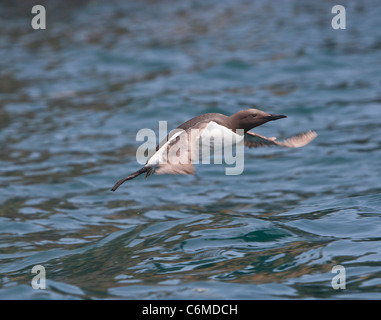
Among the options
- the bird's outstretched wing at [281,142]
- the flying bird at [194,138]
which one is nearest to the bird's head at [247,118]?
the flying bird at [194,138]

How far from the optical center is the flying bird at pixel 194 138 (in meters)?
5.05

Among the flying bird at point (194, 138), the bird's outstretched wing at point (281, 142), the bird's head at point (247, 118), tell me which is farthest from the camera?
the bird's head at point (247, 118)

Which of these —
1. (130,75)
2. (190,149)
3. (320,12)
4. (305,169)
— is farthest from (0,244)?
(320,12)

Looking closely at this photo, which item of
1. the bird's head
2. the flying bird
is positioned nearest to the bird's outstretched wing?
the flying bird

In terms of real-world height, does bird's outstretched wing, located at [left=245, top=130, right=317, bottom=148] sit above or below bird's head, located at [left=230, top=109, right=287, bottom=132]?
below

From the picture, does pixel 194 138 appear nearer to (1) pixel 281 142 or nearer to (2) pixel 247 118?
(2) pixel 247 118

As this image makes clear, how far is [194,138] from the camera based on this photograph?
5.41 m

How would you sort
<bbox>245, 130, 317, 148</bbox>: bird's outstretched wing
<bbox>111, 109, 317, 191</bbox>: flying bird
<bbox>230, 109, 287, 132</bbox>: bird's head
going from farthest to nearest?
<bbox>230, 109, 287, 132</bbox>: bird's head < <bbox>245, 130, 317, 148</bbox>: bird's outstretched wing < <bbox>111, 109, 317, 191</bbox>: flying bird

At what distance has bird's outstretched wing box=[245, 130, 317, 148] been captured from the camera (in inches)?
232

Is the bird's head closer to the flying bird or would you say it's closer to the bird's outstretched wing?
the flying bird

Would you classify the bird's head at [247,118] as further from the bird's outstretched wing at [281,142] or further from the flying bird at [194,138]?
the bird's outstretched wing at [281,142]

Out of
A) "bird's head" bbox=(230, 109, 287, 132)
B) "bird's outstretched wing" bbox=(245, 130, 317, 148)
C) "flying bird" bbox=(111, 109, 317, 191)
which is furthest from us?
"bird's head" bbox=(230, 109, 287, 132)

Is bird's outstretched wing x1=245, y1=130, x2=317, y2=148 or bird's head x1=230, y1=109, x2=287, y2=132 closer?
bird's outstretched wing x1=245, y1=130, x2=317, y2=148
